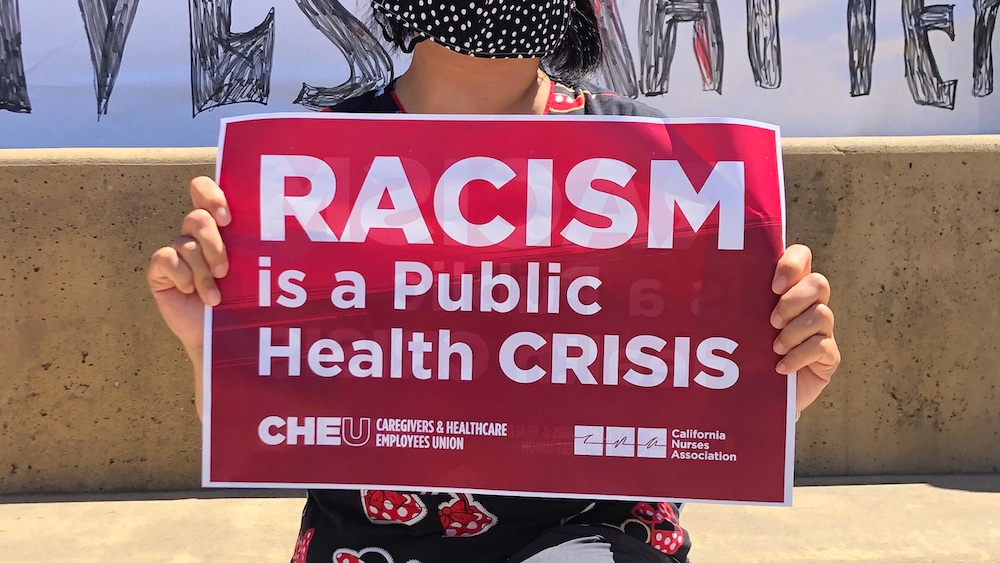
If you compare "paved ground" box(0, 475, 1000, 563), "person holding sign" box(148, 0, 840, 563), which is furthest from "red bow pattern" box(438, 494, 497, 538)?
"paved ground" box(0, 475, 1000, 563)

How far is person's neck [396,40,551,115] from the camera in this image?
4.49ft

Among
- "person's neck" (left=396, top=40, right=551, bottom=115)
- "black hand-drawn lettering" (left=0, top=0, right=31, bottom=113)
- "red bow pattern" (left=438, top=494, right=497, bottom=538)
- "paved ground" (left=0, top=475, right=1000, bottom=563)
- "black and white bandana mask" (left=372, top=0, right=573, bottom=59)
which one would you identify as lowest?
"paved ground" (left=0, top=475, right=1000, bottom=563)

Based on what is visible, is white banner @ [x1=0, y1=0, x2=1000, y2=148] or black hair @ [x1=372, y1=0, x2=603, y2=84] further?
white banner @ [x1=0, y1=0, x2=1000, y2=148]

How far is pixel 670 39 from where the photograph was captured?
3.44 m

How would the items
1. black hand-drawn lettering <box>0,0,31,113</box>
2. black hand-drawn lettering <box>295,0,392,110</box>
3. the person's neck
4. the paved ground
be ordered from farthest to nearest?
black hand-drawn lettering <box>295,0,392,110</box> → black hand-drawn lettering <box>0,0,31,113</box> → the paved ground → the person's neck

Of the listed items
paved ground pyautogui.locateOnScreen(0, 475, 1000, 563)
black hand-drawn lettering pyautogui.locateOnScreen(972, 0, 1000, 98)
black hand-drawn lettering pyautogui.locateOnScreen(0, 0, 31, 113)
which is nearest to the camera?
paved ground pyautogui.locateOnScreen(0, 475, 1000, 563)

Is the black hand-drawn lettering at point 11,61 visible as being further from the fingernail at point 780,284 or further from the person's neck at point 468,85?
the fingernail at point 780,284

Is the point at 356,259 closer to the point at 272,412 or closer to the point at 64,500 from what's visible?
the point at 272,412

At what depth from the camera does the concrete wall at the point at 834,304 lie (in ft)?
9.04

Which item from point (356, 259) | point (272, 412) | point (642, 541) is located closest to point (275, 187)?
point (356, 259)

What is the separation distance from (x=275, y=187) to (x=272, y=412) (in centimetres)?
35

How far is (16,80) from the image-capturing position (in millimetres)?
3172

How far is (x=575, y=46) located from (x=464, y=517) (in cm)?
94

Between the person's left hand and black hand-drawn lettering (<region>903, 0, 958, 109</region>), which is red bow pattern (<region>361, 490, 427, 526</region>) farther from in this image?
black hand-drawn lettering (<region>903, 0, 958, 109</region>)
